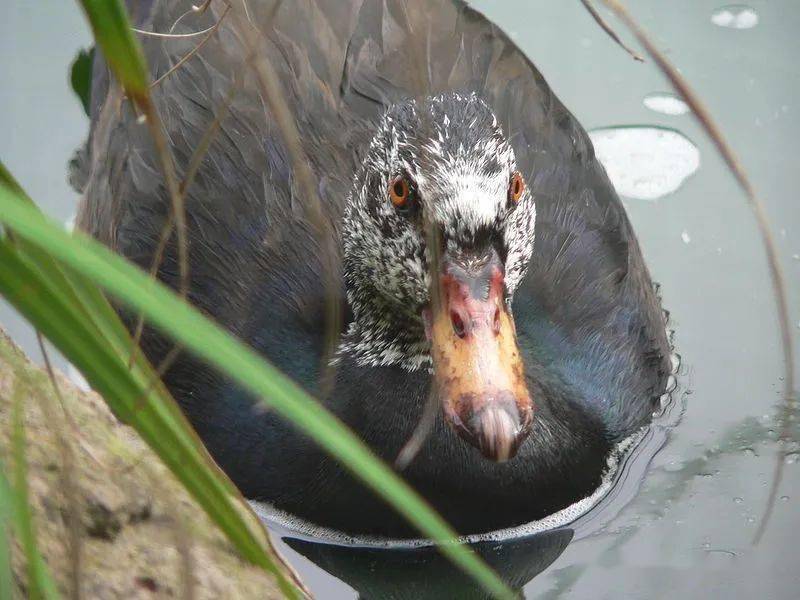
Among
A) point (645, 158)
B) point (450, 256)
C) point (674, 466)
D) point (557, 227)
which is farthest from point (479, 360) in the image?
point (645, 158)

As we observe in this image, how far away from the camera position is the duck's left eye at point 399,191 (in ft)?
9.51

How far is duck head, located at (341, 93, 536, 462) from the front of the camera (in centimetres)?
265

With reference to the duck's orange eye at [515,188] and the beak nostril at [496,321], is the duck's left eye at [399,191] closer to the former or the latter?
the duck's orange eye at [515,188]

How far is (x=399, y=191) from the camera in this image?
9.62 feet

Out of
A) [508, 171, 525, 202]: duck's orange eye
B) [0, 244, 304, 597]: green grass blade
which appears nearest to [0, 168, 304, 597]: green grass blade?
[0, 244, 304, 597]: green grass blade

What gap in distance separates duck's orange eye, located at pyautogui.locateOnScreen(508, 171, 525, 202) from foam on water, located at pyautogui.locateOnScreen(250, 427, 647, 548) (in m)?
0.94

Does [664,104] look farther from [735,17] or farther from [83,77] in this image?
[83,77]

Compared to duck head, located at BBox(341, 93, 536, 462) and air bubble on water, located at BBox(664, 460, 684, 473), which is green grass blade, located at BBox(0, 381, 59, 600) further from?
air bubble on water, located at BBox(664, 460, 684, 473)

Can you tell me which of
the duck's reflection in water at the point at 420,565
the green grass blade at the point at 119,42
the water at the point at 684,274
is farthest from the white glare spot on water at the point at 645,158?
the green grass blade at the point at 119,42

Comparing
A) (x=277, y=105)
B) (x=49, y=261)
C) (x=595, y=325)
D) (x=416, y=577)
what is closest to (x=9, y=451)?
(x=49, y=261)

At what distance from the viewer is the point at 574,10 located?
17.4 ft

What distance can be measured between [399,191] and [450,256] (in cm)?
28

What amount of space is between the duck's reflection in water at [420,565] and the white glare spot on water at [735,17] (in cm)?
267

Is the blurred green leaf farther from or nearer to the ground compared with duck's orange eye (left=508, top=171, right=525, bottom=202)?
farther from the ground
